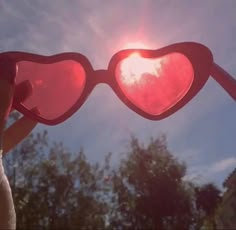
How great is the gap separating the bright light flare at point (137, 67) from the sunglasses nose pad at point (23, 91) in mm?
373

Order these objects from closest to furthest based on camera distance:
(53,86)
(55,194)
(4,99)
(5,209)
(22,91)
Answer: (5,209), (4,99), (22,91), (53,86), (55,194)

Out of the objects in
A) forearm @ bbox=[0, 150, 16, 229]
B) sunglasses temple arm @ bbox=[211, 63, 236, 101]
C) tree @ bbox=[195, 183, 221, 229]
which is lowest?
forearm @ bbox=[0, 150, 16, 229]

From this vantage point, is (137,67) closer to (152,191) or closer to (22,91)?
(22,91)

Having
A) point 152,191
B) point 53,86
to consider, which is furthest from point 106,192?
point 53,86

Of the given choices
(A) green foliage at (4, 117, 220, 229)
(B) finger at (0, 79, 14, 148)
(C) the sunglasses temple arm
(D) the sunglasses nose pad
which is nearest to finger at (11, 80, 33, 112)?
(D) the sunglasses nose pad

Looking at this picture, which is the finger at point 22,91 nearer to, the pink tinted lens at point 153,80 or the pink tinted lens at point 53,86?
the pink tinted lens at point 53,86

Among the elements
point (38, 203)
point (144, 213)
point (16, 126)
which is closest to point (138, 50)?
point (16, 126)

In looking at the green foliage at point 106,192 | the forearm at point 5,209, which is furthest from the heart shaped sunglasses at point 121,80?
the green foliage at point 106,192

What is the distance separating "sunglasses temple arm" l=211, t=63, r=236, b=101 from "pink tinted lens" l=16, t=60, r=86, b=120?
522mm

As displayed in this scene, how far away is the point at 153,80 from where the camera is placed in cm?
178

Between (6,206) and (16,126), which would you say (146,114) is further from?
(6,206)

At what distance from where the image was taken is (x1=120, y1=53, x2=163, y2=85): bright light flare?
68.9 inches

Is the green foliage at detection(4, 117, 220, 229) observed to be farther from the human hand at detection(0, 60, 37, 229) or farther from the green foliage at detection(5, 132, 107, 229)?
the human hand at detection(0, 60, 37, 229)

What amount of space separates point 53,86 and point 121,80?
0.29 m
